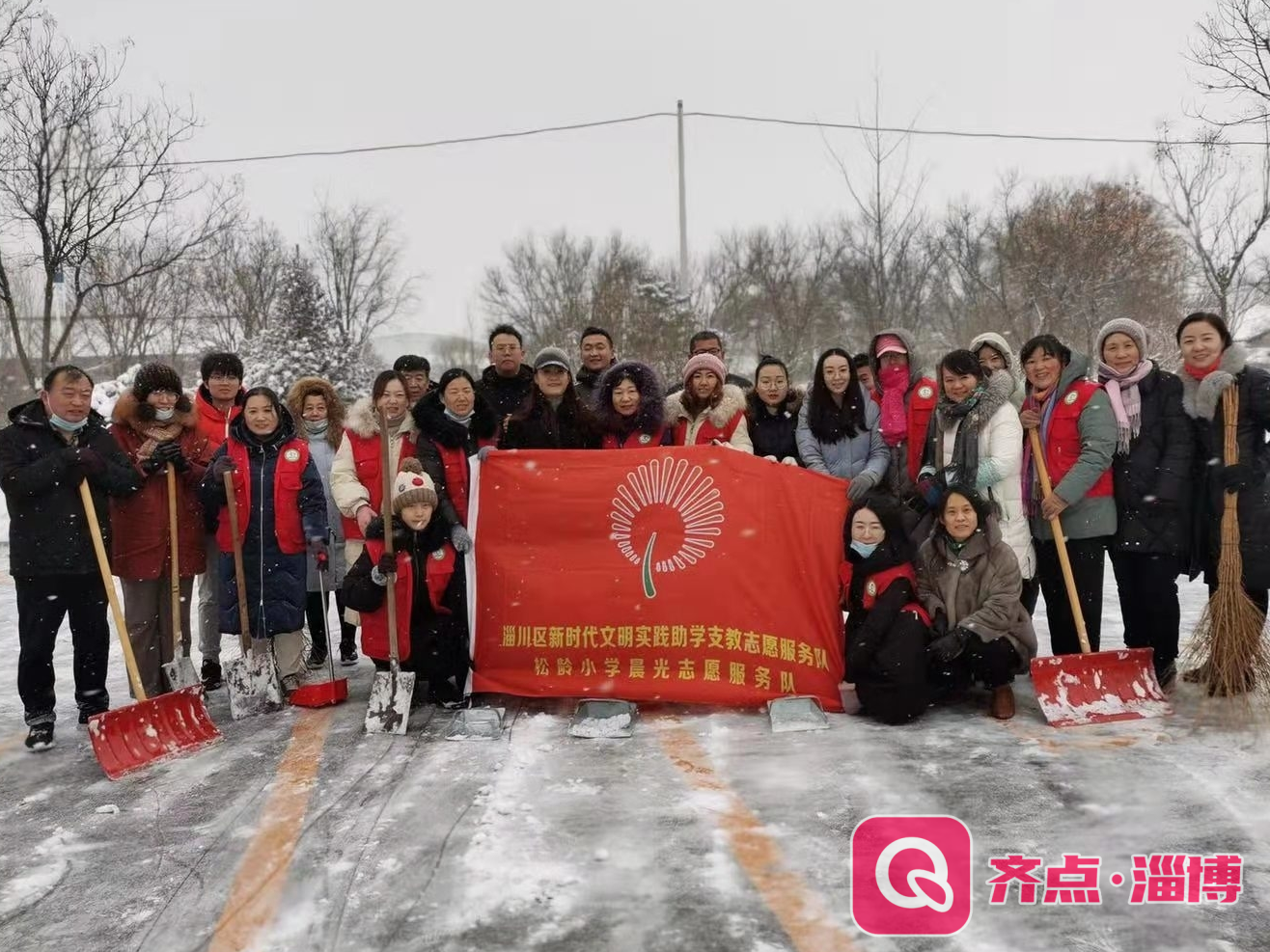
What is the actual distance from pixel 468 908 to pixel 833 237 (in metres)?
35.0

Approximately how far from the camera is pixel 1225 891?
2984mm

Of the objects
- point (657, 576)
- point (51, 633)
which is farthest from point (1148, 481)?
point (51, 633)

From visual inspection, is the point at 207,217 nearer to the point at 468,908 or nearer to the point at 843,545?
the point at 843,545

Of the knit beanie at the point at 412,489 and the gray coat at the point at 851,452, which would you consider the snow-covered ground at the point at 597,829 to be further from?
the gray coat at the point at 851,452

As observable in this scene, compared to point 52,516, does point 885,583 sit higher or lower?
lower

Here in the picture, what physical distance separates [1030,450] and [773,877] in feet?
10.2

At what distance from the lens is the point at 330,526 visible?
6.04 metres

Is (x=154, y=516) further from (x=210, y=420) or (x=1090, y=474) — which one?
(x=1090, y=474)

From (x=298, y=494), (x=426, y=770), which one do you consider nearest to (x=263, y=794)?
(x=426, y=770)

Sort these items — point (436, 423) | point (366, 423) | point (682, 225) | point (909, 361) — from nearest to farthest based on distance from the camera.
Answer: point (436, 423), point (366, 423), point (909, 361), point (682, 225)

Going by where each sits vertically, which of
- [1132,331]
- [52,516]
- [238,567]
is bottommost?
[238,567]

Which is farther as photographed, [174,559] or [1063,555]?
[174,559]

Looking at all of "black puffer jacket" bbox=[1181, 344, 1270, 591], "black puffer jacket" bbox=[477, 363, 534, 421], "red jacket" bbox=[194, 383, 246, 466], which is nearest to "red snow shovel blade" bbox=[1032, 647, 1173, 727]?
"black puffer jacket" bbox=[1181, 344, 1270, 591]

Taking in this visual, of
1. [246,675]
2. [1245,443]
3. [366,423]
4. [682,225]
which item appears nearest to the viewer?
[1245,443]
